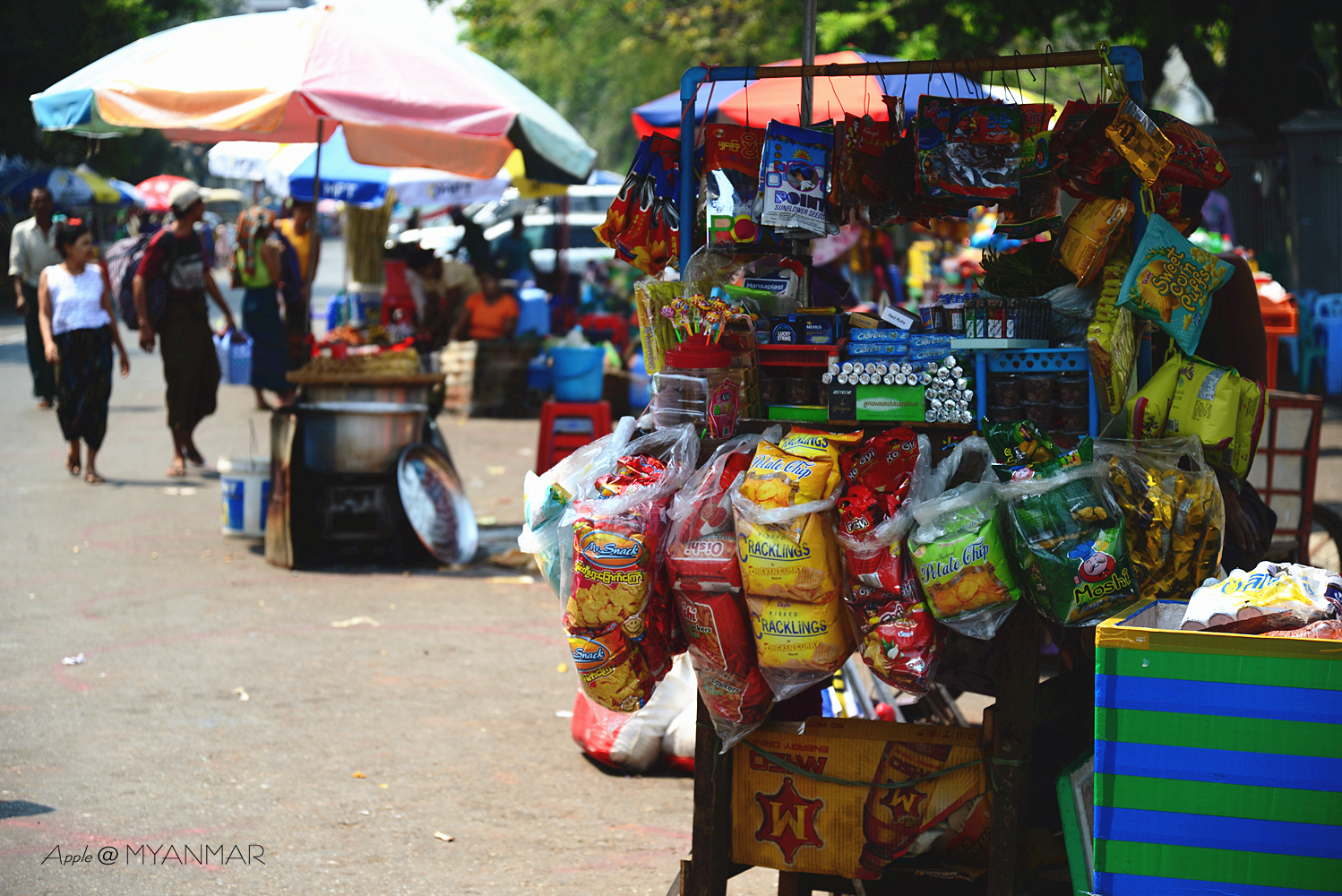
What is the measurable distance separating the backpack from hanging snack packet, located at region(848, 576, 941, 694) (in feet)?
22.7

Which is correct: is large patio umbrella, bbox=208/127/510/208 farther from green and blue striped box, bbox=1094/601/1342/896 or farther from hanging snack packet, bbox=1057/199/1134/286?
green and blue striped box, bbox=1094/601/1342/896

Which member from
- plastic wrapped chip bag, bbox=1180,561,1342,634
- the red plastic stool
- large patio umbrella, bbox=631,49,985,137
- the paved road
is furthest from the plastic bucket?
plastic wrapped chip bag, bbox=1180,561,1342,634

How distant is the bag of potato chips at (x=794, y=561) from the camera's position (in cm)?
270

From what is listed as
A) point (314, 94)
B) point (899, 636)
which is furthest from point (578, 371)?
point (899, 636)

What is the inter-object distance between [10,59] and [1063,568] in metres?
25.1

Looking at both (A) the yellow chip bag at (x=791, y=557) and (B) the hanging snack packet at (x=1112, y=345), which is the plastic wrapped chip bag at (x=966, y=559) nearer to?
(A) the yellow chip bag at (x=791, y=557)

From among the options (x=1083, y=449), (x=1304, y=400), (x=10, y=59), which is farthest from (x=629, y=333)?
(x=10, y=59)

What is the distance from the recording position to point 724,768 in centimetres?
303

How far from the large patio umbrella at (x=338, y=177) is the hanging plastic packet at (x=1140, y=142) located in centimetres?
720

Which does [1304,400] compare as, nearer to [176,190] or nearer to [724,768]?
[724,768]

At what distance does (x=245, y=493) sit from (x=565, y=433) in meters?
1.91

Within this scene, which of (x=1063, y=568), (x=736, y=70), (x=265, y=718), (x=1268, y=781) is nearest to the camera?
(x=1268, y=781)

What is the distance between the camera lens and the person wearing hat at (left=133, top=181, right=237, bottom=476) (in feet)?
27.0

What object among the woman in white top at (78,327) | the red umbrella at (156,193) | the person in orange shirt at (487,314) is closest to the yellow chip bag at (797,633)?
the woman in white top at (78,327)
